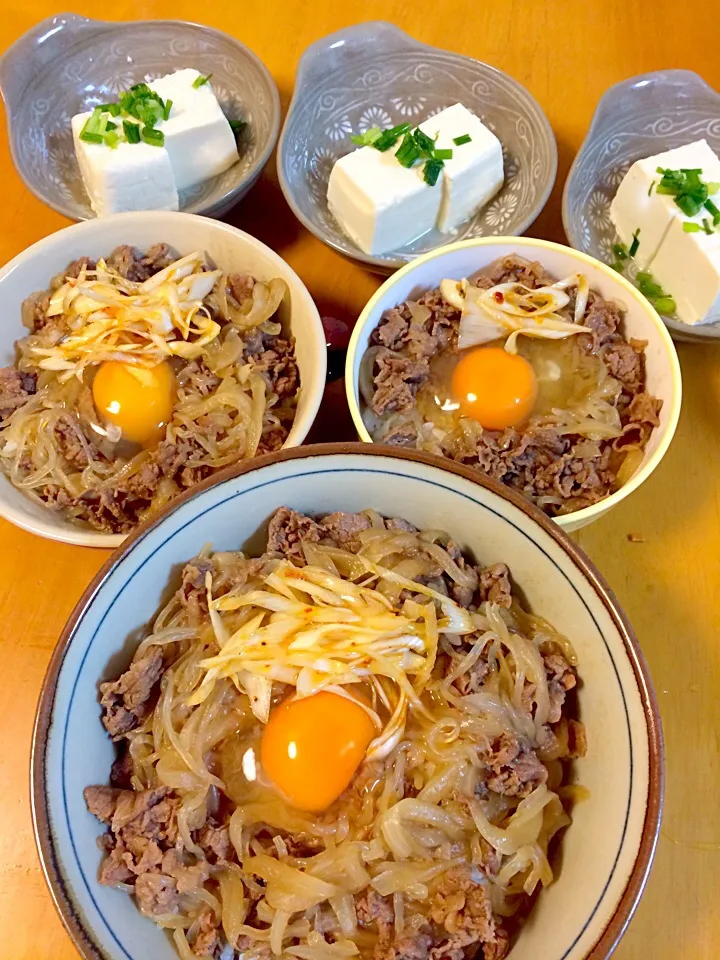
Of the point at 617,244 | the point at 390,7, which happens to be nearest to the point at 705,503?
the point at 617,244

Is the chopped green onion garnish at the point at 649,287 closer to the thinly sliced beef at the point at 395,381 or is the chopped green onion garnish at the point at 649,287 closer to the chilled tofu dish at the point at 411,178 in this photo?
the chilled tofu dish at the point at 411,178

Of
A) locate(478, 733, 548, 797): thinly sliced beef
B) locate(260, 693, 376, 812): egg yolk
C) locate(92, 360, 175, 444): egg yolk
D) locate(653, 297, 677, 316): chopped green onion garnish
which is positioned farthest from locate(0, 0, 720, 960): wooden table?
locate(260, 693, 376, 812): egg yolk

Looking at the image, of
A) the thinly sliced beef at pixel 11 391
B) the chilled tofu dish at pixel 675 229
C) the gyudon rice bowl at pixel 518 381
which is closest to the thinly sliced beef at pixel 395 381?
the gyudon rice bowl at pixel 518 381

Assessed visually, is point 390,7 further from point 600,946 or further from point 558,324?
point 600,946

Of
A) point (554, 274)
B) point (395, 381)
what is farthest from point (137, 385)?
point (554, 274)

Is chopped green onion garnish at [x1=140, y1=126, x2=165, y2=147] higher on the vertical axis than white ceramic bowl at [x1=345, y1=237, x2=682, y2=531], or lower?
higher

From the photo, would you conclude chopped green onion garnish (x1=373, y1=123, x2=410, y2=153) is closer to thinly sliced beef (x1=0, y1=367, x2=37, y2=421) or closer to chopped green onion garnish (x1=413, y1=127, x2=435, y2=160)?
chopped green onion garnish (x1=413, y1=127, x2=435, y2=160)
